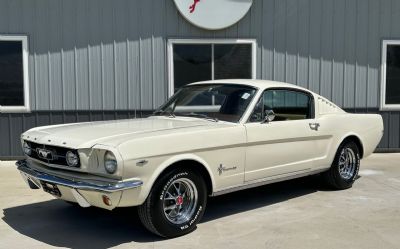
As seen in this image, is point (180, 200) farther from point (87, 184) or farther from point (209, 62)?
point (209, 62)

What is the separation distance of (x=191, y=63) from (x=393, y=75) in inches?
Result: 173

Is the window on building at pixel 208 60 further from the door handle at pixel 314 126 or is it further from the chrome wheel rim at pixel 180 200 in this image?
the chrome wheel rim at pixel 180 200

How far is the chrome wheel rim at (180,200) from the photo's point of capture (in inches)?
188

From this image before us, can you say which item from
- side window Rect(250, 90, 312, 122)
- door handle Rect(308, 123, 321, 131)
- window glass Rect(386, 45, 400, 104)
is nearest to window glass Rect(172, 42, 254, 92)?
window glass Rect(386, 45, 400, 104)

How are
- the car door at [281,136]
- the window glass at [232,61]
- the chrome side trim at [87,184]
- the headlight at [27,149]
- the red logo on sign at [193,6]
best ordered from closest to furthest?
the chrome side trim at [87,184], the headlight at [27,149], the car door at [281,136], the red logo on sign at [193,6], the window glass at [232,61]

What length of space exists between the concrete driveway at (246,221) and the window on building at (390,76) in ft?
11.8

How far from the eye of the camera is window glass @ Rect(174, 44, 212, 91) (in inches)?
379

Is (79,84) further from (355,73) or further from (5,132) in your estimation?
(355,73)

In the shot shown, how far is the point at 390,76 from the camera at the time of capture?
407 inches

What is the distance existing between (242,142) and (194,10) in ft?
15.9

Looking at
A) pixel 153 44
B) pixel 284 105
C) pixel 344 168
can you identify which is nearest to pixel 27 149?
pixel 284 105

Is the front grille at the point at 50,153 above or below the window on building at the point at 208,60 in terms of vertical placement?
below

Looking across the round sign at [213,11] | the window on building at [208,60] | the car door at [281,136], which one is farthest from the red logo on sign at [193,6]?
the car door at [281,136]

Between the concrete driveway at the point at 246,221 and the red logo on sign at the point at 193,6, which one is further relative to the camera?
the red logo on sign at the point at 193,6
